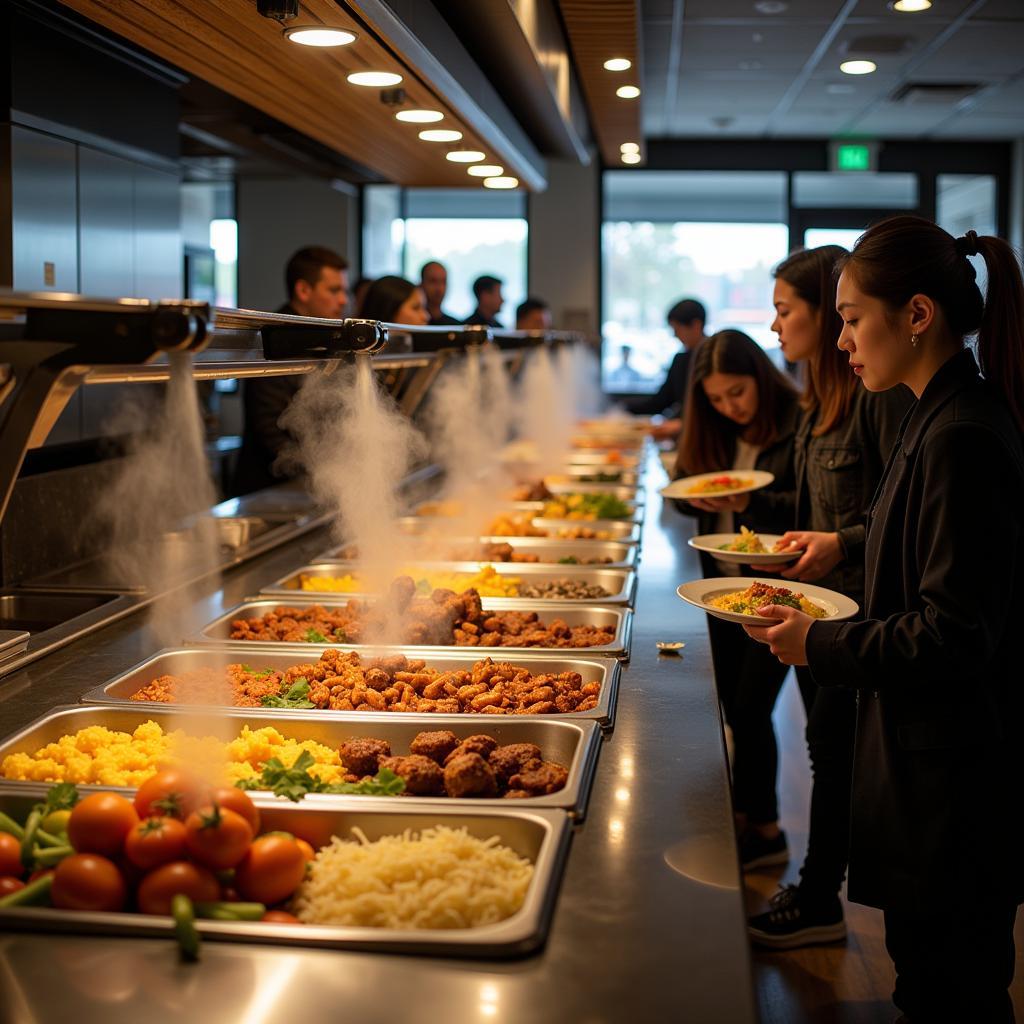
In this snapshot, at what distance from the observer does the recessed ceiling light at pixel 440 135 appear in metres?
3.68

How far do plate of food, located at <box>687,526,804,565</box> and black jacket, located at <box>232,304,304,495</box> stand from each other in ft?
5.39

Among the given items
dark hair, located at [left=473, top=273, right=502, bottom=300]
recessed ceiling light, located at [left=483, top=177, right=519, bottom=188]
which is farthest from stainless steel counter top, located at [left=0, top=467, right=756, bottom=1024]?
dark hair, located at [left=473, top=273, right=502, bottom=300]

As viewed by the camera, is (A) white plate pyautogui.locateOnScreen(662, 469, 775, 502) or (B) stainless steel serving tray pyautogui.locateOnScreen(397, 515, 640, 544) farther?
(B) stainless steel serving tray pyautogui.locateOnScreen(397, 515, 640, 544)

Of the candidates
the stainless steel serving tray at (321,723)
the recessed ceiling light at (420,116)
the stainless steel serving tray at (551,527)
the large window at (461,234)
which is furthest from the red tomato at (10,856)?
the large window at (461,234)

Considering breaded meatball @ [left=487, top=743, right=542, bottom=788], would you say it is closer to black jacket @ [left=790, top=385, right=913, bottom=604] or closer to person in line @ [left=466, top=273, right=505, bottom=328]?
black jacket @ [left=790, top=385, right=913, bottom=604]

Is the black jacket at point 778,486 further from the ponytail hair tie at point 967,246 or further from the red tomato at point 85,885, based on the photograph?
the red tomato at point 85,885

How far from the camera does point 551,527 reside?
380 centimetres

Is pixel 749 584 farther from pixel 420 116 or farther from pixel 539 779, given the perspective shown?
pixel 420 116

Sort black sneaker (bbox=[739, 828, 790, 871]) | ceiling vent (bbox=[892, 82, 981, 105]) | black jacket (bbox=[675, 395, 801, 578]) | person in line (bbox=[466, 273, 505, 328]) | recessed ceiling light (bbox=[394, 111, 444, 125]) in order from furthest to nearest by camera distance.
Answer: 1. ceiling vent (bbox=[892, 82, 981, 105])
2. person in line (bbox=[466, 273, 505, 328])
3. recessed ceiling light (bbox=[394, 111, 444, 125])
4. black sneaker (bbox=[739, 828, 790, 871])
5. black jacket (bbox=[675, 395, 801, 578])

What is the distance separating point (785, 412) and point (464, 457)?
180cm

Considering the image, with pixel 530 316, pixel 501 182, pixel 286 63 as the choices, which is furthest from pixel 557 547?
pixel 530 316

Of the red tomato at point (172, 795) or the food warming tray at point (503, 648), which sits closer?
the red tomato at point (172, 795)

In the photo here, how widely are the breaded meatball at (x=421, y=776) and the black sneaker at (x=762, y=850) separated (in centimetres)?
183

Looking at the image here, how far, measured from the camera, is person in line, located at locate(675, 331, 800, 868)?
313 cm
